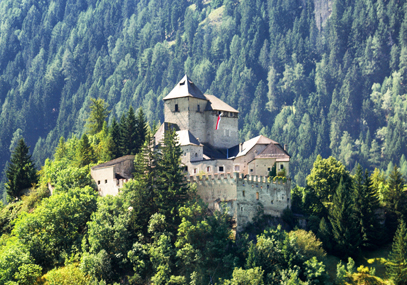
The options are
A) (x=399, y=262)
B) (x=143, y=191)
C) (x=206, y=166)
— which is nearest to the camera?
(x=399, y=262)

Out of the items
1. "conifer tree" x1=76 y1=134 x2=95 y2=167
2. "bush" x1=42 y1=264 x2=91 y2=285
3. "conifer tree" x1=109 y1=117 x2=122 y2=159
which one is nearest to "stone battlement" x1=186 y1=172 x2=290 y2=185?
"conifer tree" x1=109 y1=117 x2=122 y2=159

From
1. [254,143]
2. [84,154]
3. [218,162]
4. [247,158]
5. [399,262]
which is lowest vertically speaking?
[399,262]

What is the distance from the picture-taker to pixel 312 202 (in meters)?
64.0

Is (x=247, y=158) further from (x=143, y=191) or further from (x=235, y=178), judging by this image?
(x=143, y=191)

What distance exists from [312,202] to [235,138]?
17.1m

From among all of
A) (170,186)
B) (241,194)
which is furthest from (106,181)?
(241,194)

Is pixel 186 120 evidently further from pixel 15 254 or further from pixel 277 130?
pixel 277 130

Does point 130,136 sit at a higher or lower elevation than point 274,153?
higher

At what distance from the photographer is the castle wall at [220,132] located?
248ft

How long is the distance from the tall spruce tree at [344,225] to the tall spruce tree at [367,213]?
2.41 feet

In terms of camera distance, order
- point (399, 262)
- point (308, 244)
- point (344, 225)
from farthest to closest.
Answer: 1. point (344, 225)
2. point (308, 244)
3. point (399, 262)

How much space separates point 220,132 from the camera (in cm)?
7612

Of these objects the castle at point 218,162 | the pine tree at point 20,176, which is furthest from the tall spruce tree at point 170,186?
the pine tree at point 20,176

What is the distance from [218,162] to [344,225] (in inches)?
635
